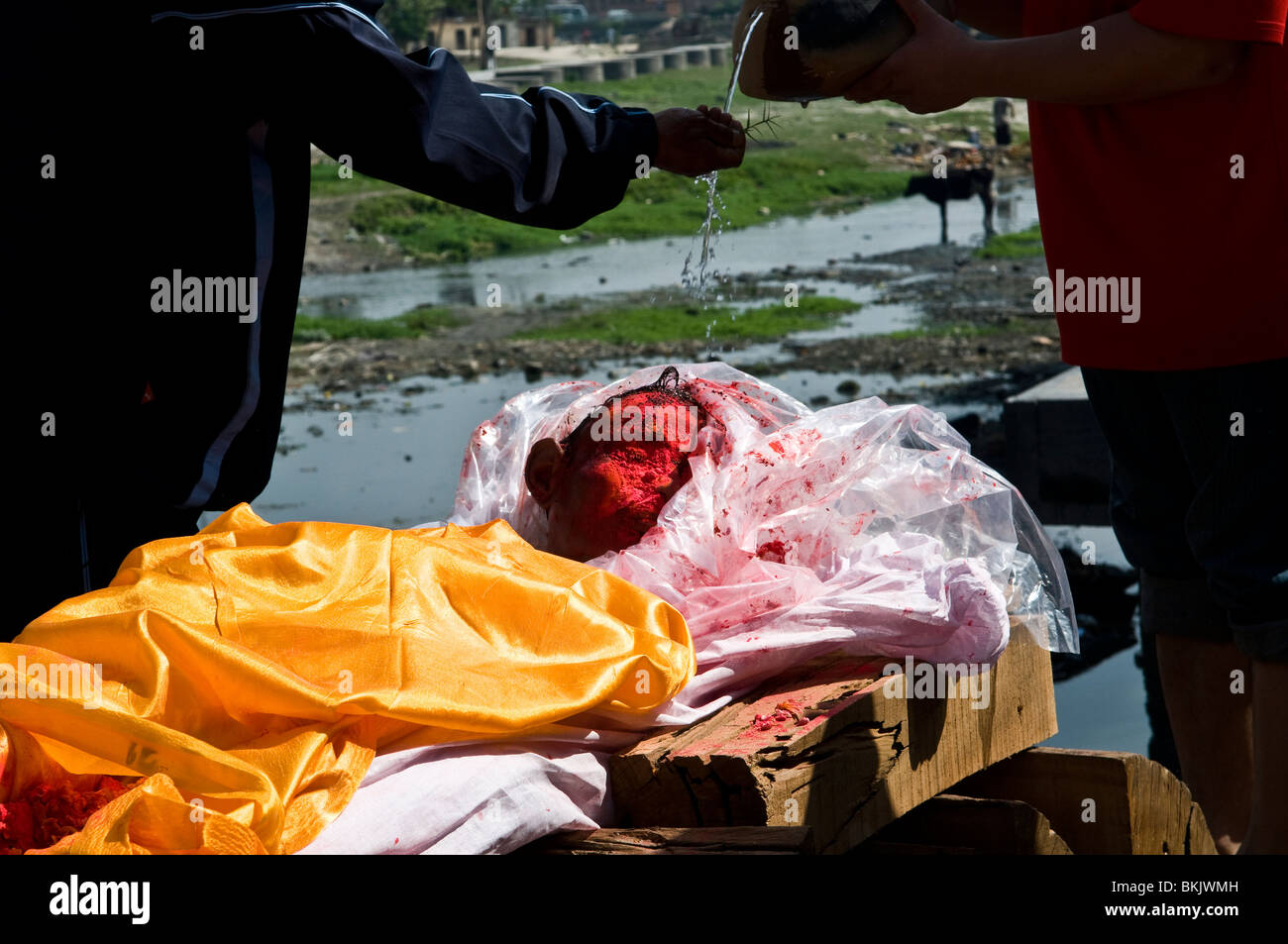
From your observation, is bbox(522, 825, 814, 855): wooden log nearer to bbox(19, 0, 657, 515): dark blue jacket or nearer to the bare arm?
bbox(19, 0, 657, 515): dark blue jacket

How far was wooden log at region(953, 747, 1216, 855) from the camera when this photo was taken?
7.59ft

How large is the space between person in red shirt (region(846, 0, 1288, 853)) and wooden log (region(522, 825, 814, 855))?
959mm

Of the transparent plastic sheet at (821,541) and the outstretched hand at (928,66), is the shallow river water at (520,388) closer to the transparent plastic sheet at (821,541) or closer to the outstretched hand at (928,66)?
the transparent plastic sheet at (821,541)

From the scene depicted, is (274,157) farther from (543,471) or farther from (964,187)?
(964,187)

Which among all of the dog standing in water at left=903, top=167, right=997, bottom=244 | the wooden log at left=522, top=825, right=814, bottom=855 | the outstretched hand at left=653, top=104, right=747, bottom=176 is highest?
the outstretched hand at left=653, top=104, right=747, bottom=176

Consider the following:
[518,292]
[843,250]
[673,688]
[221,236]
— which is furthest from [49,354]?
[843,250]

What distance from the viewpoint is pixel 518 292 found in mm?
12711

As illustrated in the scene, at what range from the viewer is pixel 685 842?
5.77ft

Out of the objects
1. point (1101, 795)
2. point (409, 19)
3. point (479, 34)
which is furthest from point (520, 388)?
point (479, 34)

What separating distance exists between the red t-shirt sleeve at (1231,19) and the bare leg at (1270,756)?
959 mm

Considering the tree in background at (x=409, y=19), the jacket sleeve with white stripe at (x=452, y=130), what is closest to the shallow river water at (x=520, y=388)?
the jacket sleeve with white stripe at (x=452, y=130)

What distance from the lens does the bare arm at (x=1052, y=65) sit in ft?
7.00

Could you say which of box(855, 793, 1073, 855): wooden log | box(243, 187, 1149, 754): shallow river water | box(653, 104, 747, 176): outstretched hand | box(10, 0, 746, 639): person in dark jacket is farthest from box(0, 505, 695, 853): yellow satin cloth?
box(243, 187, 1149, 754): shallow river water

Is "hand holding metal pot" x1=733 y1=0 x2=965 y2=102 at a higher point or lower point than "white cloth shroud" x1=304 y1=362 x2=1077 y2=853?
higher
